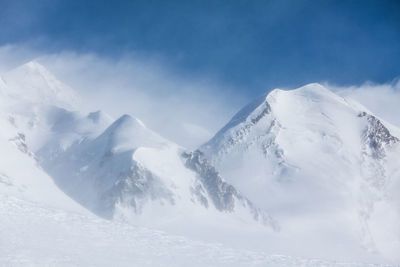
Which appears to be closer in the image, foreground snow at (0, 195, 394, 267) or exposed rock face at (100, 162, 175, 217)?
foreground snow at (0, 195, 394, 267)

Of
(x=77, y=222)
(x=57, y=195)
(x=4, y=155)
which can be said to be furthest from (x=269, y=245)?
(x=77, y=222)

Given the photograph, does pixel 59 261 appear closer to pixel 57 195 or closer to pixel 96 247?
pixel 96 247

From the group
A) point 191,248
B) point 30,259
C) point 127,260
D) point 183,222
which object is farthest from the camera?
point 183,222

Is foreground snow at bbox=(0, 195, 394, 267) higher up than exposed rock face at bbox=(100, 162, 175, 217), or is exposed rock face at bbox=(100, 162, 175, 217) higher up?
exposed rock face at bbox=(100, 162, 175, 217)

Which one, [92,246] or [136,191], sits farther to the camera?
[136,191]

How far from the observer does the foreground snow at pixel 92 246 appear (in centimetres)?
3105

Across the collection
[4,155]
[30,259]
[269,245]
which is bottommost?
[30,259]

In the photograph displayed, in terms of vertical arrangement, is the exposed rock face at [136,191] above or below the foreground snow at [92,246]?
above

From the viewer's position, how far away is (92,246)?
3425 cm

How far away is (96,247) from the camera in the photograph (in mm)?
34125

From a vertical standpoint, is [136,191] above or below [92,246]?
above

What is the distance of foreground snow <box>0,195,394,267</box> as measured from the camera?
3105 cm

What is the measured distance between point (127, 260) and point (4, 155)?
6987 inches

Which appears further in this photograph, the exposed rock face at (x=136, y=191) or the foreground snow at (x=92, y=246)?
the exposed rock face at (x=136, y=191)
